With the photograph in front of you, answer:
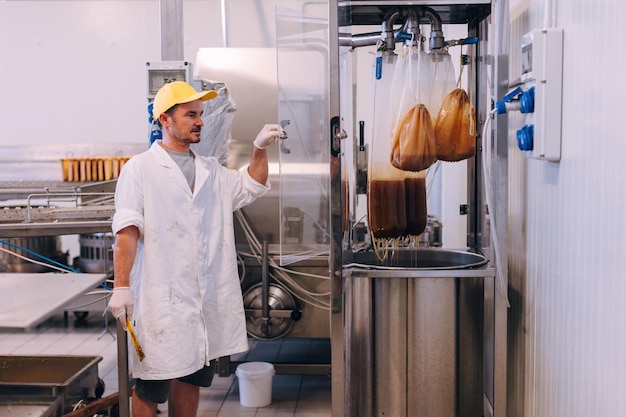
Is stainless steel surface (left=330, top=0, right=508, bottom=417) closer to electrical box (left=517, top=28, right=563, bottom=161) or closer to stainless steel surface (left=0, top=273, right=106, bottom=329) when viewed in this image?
electrical box (left=517, top=28, right=563, bottom=161)

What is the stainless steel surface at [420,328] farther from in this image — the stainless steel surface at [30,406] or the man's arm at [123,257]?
the stainless steel surface at [30,406]

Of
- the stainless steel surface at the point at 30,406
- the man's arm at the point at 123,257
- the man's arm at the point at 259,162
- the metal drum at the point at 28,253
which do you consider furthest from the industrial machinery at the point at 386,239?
the metal drum at the point at 28,253

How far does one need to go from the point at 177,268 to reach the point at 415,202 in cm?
78

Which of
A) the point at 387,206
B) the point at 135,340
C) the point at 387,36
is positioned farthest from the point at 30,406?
the point at 387,36

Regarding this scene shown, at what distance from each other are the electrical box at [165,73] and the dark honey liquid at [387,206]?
3.03ft

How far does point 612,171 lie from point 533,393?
2.76 feet

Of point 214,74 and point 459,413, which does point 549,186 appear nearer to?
point 459,413

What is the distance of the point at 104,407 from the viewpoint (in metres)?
2.51

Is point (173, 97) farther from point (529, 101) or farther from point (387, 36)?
point (529, 101)

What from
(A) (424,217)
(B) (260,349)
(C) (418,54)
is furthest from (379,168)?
(B) (260,349)

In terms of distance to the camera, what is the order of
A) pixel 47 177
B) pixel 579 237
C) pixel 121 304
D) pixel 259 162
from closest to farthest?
pixel 579 237, pixel 121 304, pixel 259 162, pixel 47 177

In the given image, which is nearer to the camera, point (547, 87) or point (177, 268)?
point (547, 87)

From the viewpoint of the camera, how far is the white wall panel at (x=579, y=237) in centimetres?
139

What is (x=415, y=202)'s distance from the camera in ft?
7.04
